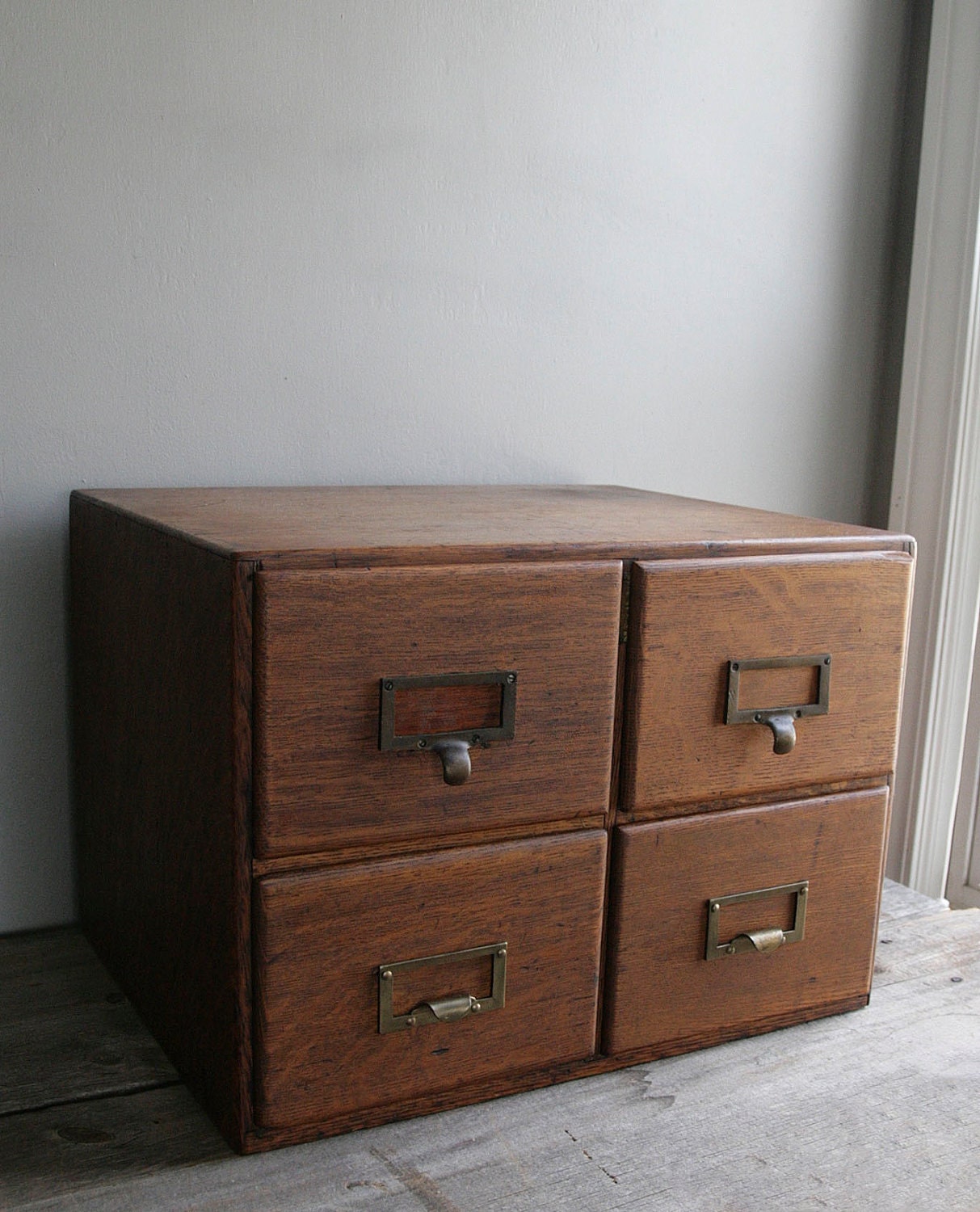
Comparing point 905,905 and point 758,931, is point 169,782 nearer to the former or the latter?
point 758,931

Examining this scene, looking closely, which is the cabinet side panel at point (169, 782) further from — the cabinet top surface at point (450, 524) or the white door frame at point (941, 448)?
the white door frame at point (941, 448)

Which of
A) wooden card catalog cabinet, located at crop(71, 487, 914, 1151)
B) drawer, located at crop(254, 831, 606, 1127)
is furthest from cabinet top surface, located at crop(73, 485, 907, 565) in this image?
drawer, located at crop(254, 831, 606, 1127)

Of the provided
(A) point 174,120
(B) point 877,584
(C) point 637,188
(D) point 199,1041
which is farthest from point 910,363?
(D) point 199,1041

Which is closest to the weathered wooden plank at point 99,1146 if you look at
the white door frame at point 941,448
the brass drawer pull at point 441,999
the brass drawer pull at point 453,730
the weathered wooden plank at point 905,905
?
the brass drawer pull at point 441,999

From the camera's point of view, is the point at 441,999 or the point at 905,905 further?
the point at 905,905

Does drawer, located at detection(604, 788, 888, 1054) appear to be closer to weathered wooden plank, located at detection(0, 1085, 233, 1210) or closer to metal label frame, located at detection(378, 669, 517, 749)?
metal label frame, located at detection(378, 669, 517, 749)

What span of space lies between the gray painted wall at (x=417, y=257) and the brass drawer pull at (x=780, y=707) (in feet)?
1.72

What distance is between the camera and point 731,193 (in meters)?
1.55

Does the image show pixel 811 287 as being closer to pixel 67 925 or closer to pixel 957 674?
pixel 957 674

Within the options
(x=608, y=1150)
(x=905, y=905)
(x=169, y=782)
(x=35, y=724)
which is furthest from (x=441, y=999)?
(x=905, y=905)

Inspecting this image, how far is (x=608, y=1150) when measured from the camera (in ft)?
3.04

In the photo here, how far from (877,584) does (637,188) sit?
0.65 meters

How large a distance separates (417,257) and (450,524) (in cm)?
47

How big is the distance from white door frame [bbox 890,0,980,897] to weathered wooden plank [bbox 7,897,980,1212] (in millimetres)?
660
